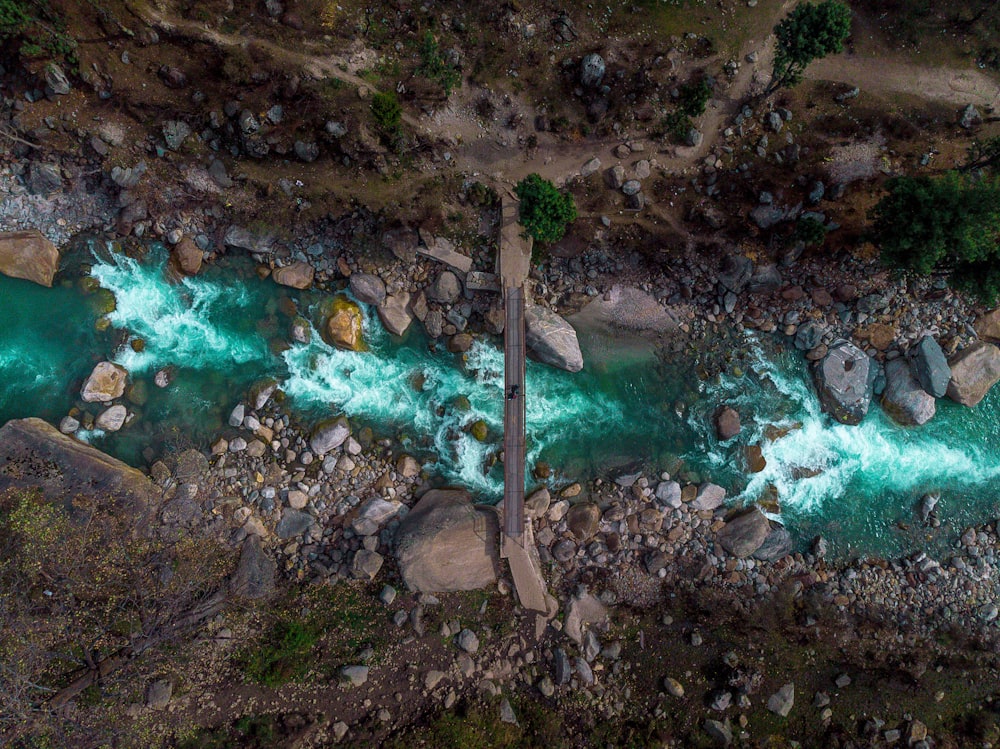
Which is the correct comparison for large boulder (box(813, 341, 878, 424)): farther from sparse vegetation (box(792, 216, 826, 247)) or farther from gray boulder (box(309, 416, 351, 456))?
gray boulder (box(309, 416, 351, 456))

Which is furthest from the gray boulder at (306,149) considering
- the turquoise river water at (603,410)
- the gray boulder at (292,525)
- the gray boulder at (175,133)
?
the gray boulder at (292,525)

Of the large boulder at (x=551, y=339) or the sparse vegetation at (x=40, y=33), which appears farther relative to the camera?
the large boulder at (x=551, y=339)

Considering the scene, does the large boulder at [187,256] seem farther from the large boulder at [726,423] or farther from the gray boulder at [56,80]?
the large boulder at [726,423]

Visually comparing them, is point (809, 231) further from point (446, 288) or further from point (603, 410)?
point (446, 288)

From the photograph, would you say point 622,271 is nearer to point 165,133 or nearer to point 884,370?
point 884,370

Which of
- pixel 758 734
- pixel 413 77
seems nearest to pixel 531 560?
pixel 758 734

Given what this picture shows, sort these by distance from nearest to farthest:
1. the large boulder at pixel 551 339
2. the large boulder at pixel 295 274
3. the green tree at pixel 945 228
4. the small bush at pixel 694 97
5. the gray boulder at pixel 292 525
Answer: the green tree at pixel 945 228, the small bush at pixel 694 97, the gray boulder at pixel 292 525, the large boulder at pixel 551 339, the large boulder at pixel 295 274

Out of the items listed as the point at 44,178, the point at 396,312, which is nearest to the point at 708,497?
the point at 396,312
